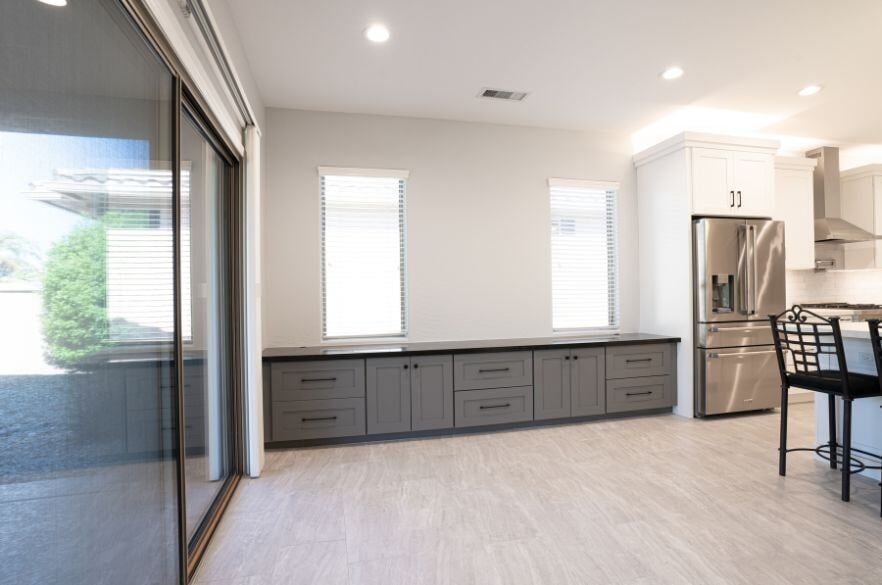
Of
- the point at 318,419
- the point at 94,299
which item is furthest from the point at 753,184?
the point at 94,299

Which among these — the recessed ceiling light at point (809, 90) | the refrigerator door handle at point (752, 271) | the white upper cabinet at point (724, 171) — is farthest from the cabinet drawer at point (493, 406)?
the recessed ceiling light at point (809, 90)

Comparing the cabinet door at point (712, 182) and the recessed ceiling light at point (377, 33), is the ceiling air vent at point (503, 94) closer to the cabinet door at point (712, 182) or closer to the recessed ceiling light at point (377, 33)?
the recessed ceiling light at point (377, 33)

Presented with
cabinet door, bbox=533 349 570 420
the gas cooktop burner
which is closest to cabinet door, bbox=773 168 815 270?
the gas cooktop burner

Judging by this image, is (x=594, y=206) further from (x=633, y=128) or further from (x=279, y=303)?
(x=279, y=303)

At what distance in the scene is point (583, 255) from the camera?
A: 15.3ft

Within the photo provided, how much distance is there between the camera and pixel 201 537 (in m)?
2.10

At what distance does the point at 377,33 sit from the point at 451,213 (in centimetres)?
177

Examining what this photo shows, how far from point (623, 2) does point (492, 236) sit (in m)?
2.22

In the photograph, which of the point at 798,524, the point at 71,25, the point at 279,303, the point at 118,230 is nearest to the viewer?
the point at 71,25

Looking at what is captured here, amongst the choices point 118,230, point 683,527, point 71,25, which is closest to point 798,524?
point 683,527

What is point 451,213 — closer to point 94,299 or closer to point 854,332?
point 854,332

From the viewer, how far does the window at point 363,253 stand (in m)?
4.05

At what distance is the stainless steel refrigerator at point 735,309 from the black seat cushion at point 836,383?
1368 millimetres

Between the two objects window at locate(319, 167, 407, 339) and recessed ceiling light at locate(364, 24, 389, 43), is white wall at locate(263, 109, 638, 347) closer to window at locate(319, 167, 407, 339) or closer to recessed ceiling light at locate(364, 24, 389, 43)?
window at locate(319, 167, 407, 339)
